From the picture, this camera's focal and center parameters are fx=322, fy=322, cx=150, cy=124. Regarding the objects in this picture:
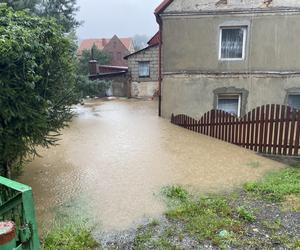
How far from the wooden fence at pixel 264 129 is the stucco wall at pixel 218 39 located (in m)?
3.19

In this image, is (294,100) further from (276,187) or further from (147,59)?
(147,59)

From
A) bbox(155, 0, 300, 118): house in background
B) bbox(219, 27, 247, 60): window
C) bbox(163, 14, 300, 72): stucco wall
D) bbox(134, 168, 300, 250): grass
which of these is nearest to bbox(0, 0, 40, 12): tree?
bbox(155, 0, 300, 118): house in background

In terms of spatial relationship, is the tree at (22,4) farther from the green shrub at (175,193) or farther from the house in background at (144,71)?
the green shrub at (175,193)

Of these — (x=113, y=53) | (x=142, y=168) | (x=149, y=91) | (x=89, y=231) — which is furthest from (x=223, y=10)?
(x=113, y=53)

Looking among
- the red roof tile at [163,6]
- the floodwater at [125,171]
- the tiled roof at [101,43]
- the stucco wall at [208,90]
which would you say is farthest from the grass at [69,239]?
the tiled roof at [101,43]

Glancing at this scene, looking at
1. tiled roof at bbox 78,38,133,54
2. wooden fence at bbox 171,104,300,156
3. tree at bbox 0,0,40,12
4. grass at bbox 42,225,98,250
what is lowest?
grass at bbox 42,225,98,250

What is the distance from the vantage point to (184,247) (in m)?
4.01

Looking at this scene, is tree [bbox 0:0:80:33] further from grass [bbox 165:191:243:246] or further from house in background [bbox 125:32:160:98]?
grass [bbox 165:191:243:246]

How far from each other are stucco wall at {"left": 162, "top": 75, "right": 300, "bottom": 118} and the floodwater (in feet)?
6.32

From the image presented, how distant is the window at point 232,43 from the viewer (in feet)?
39.7

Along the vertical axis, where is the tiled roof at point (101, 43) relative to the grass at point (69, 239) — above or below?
above

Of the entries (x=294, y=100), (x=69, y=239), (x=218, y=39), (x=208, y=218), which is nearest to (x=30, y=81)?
(x=69, y=239)

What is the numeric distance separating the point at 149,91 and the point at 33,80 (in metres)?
18.9

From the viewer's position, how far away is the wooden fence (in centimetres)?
791
